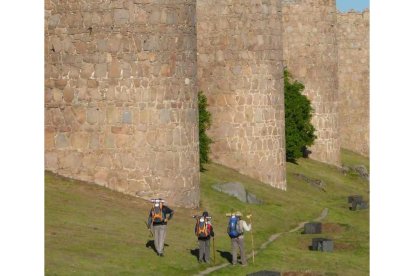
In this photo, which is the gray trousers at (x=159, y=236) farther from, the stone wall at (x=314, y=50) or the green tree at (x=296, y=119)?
the stone wall at (x=314, y=50)

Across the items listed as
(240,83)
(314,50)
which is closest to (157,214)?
(240,83)

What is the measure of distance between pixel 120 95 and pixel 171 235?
4349 mm

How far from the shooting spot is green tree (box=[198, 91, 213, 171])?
3753 centimetres

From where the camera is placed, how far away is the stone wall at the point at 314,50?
49562 millimetres

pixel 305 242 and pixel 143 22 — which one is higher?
pixel 143 22

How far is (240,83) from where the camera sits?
39.2 meters

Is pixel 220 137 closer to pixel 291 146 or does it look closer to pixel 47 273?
pixel 291 146

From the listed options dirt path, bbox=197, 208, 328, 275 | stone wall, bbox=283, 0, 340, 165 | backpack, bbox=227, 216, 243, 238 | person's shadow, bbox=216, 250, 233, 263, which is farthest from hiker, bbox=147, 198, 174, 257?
stone wall, bbox=283, 0, 340, 165

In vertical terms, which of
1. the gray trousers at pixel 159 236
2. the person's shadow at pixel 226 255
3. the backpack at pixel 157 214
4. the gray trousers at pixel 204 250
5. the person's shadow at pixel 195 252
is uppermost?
the backpack at pixel 157 214

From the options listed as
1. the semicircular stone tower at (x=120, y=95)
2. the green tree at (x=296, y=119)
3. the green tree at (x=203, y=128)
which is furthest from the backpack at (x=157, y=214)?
the green tree at (x=296, y=119)
